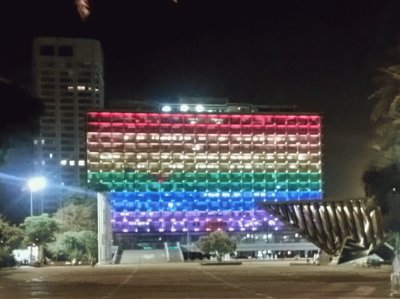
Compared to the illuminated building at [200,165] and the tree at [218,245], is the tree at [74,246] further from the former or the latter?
the illuminated building at [200,165]

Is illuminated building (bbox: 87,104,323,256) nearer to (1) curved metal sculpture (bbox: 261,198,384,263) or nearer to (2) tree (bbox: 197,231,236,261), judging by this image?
(2) tree (bbox: 197,231,236,261)

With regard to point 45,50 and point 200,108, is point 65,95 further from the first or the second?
point 200,108

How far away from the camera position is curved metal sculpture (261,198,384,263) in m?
71.6

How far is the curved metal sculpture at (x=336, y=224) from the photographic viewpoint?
235ft

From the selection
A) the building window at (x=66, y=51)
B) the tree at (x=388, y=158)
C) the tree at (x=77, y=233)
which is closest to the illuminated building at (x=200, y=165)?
the building window at (x=66, y=51)

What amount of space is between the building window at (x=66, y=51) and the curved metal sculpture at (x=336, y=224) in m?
107

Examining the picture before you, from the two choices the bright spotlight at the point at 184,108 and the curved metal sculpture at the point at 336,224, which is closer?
the curved metal sculpture at the point at 336,224

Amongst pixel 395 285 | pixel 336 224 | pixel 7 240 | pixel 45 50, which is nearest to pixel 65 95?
pixel 45 50

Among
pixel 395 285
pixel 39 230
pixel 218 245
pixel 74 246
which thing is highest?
pixel 39 230

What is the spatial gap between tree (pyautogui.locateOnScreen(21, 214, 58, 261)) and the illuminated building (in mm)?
50879

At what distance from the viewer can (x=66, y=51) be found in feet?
579

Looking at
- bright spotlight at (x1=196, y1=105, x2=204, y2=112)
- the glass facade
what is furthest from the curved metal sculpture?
bright spotlight at (x1=196, y1=105, x2=204, y2=112)

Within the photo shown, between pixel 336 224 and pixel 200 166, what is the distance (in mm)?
77116

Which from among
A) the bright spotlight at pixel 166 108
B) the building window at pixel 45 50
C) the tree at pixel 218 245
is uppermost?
the building window at pixel 45 50
